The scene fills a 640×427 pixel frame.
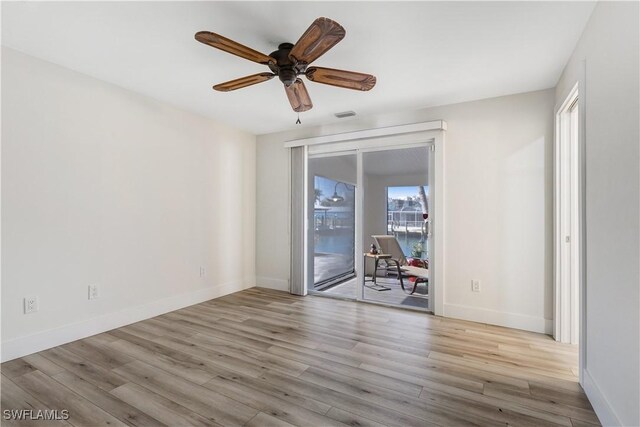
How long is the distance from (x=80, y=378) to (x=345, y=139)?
11.6 feet

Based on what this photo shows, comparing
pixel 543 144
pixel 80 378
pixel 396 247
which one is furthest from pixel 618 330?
pixel 80 378

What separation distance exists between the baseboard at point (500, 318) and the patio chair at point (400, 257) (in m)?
0.49

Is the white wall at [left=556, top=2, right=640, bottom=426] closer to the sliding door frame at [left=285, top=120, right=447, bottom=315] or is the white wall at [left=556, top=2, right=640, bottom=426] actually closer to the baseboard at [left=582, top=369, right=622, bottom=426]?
the baseboard at [left=582, top=369, right=622, bottom=426]

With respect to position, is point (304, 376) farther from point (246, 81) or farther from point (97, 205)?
point (97, 205)

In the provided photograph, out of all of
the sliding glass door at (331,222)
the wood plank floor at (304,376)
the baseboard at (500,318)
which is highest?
the sliding glass door at (331,222)

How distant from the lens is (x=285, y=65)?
86.3 inches

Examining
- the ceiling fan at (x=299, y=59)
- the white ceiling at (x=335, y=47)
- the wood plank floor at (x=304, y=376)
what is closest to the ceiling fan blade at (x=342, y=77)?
the ceiling fan at (x=299, y=59)

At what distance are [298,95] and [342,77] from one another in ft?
1.48

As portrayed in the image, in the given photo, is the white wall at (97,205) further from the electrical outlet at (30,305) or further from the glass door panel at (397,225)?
the glass door panel at (397,225)

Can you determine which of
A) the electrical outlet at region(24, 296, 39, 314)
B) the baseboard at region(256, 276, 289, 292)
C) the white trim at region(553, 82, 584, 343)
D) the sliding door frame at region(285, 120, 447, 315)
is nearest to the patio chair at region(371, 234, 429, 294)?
the sliding door frame at region(285, 120, 447, 315)

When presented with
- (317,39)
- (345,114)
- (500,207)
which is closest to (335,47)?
(317,39)

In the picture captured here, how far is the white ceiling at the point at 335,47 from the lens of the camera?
1946mm

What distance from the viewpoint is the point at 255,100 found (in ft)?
11.4

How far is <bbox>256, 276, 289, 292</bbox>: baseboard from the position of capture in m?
4.70
